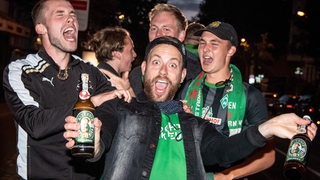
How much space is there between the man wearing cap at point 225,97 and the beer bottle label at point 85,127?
1.58 m

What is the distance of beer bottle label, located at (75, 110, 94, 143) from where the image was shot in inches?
115

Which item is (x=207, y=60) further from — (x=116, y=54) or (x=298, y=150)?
(x=298, y=150)

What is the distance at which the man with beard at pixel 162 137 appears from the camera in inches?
123

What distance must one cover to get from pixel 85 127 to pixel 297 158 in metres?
1.40

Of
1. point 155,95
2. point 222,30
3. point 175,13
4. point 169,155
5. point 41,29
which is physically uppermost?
point 175,13

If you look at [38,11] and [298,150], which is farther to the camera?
[38,11]

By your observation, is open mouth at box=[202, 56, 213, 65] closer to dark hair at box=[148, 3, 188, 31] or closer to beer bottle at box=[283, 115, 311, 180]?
dark hair at box=[148, 3, 188, 31]

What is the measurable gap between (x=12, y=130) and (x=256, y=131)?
1470 centimetres

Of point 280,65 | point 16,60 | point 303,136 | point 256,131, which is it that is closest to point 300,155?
point 303,136

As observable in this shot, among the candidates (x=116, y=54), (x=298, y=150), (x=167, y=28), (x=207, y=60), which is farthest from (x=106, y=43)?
(x=298, y=150)

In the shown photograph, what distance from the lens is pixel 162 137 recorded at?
3414 mm

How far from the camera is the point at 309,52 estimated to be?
43375 mm

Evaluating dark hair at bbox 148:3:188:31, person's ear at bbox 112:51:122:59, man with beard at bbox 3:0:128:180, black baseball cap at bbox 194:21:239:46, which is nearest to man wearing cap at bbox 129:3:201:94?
dark hair at bbox 148:3:188:31

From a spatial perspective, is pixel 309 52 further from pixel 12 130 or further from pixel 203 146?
pixel 203 146
